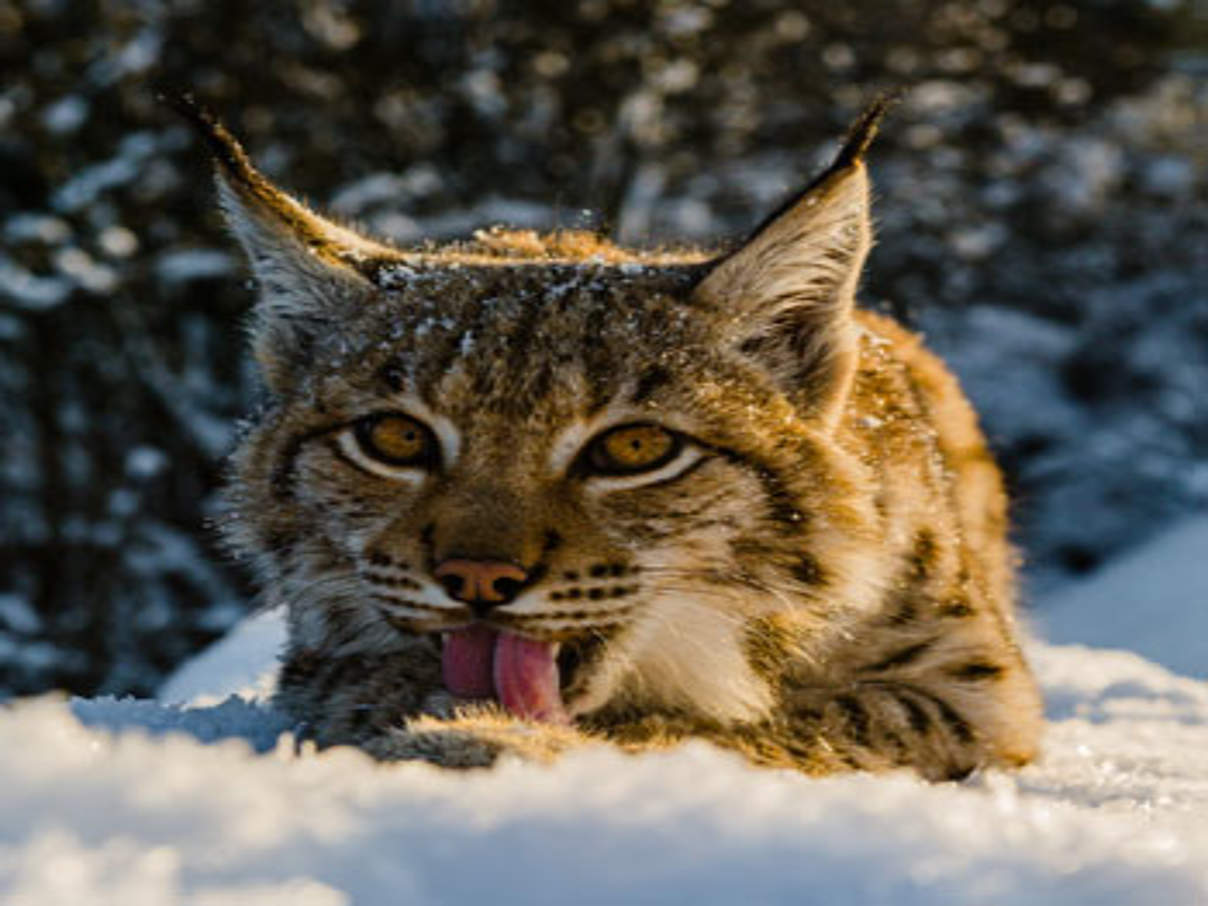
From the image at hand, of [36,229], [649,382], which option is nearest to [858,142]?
[649,382]

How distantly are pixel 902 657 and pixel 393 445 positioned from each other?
98 cm

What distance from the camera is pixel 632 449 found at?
7.92 ft

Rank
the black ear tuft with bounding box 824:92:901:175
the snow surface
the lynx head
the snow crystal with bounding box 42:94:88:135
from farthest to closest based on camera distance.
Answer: the snow crystal with bounding box 42:94:88:135 < the black ear tuft with bounding box 824:92:901:175 < the lynx head < the snow surface

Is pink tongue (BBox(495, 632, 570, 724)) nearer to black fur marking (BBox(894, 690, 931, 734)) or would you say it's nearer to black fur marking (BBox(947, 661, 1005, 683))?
black fur marking (BBox(894, 690, 931, 734))

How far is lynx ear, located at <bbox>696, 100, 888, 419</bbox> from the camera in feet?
8.29

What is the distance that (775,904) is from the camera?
1.10 m

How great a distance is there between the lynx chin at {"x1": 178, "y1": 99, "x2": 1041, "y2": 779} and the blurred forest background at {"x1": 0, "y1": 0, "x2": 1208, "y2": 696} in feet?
14.2

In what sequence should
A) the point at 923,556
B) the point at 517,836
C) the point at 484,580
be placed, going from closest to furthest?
the point at 517,836, the point at 484,580, the point at 923,556

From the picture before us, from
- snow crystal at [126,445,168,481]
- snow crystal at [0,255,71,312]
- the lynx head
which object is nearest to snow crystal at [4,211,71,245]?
snow crystal at [0,255,71,312]

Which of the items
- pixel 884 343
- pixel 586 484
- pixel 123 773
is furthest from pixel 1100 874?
pixel 884 343

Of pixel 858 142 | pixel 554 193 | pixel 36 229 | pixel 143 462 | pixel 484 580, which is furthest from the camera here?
pixel 554 193

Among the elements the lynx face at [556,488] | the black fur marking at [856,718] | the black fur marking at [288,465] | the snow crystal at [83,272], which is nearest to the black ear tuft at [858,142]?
the lynx face at [556,488]

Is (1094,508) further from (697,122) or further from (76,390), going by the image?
(76,390)

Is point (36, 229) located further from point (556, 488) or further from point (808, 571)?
point (808, 571)
